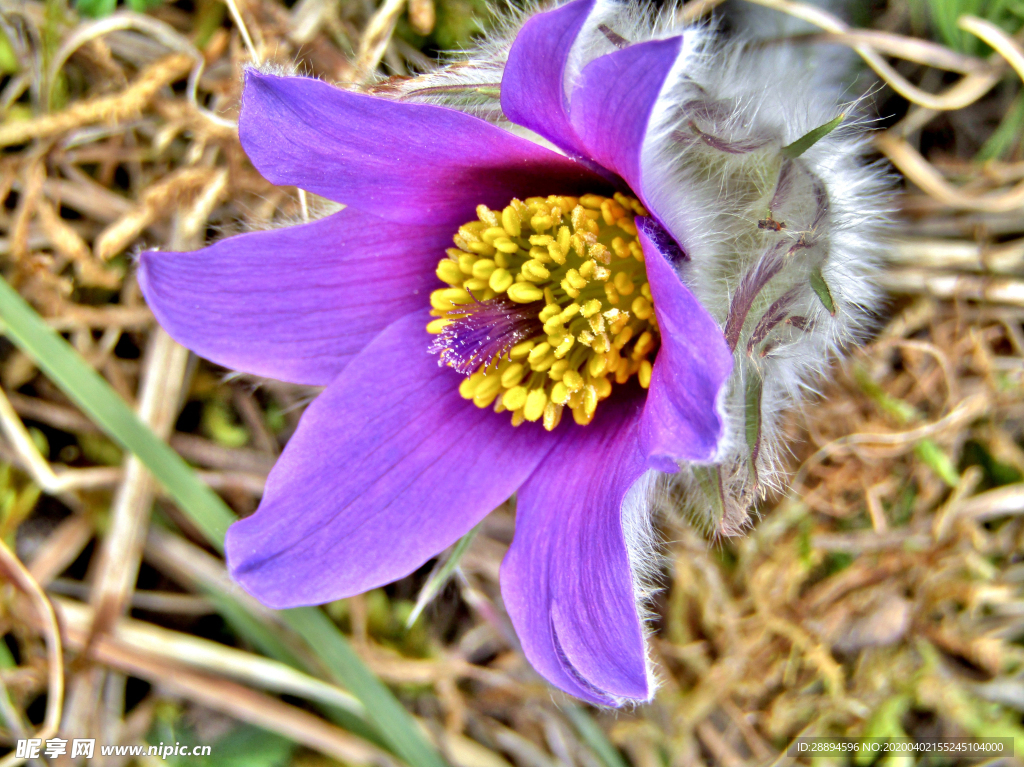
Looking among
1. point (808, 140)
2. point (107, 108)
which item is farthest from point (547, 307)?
point (107, 108)

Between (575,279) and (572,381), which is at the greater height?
(575,279)

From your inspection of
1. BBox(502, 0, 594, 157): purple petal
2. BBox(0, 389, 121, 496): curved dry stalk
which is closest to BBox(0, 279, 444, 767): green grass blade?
BBox(0, 389, 121, 496): curved dry stalk

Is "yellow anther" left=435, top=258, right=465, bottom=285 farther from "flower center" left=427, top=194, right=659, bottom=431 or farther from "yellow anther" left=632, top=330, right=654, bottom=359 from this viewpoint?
"yellow anther" left=632, top=330, right=654, bottom=359

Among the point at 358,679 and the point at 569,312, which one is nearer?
the point at 569,312

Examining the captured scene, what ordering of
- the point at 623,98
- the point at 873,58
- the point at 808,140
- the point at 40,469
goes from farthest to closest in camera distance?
the point at 40,469
the point at 873,58
the point at 808,140
the point at 623,98

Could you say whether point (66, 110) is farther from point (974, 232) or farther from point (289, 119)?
point (974, 232)

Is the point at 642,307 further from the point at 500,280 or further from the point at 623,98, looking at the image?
the point at 623,98

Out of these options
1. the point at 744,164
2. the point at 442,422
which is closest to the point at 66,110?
the point at 442,422
